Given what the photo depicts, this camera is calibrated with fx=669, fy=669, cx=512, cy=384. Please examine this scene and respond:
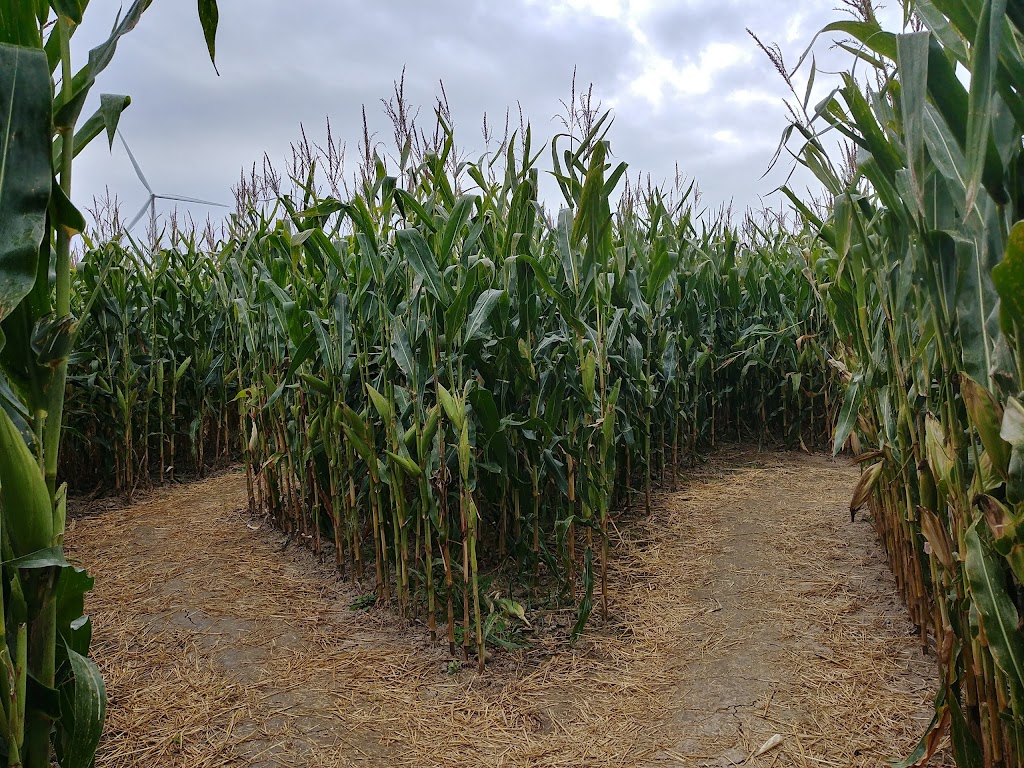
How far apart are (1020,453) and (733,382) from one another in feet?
15.4

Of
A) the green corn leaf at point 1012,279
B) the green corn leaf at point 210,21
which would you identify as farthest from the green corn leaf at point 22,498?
the green corn leaf at point 1012,279

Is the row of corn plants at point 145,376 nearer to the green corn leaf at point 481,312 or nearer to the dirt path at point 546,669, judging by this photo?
the dirt path at point 546,669

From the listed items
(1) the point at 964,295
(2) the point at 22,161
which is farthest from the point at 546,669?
(2) the point at 22,161

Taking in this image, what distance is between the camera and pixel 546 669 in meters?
2.40

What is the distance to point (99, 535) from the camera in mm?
3898

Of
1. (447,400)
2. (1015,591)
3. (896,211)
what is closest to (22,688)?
(447,400)

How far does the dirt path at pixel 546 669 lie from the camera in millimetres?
1989

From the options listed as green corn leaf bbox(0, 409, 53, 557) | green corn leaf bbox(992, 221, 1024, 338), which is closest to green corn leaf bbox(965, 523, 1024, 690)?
green corn leaf bbox(992, 221, 1024, 338)

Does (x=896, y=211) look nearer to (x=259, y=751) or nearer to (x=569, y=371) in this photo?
(x=569, y=371)

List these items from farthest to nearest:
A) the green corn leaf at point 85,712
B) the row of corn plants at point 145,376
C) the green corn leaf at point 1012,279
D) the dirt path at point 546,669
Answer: the row of corn plants at point 145,376 → the dirt path at point 546,669 → the green corn leaf at point 85,712 → the green corn leaf at point 1012,279

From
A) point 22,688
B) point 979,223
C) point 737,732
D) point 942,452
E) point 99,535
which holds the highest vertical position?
point 979,223

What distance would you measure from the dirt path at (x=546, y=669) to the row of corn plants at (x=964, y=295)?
1.70ft

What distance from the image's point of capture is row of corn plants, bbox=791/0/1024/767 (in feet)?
3.46

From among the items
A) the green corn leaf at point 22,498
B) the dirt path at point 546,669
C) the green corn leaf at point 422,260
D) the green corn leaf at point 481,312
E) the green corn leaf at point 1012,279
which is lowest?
the dirt path at point 546,669
